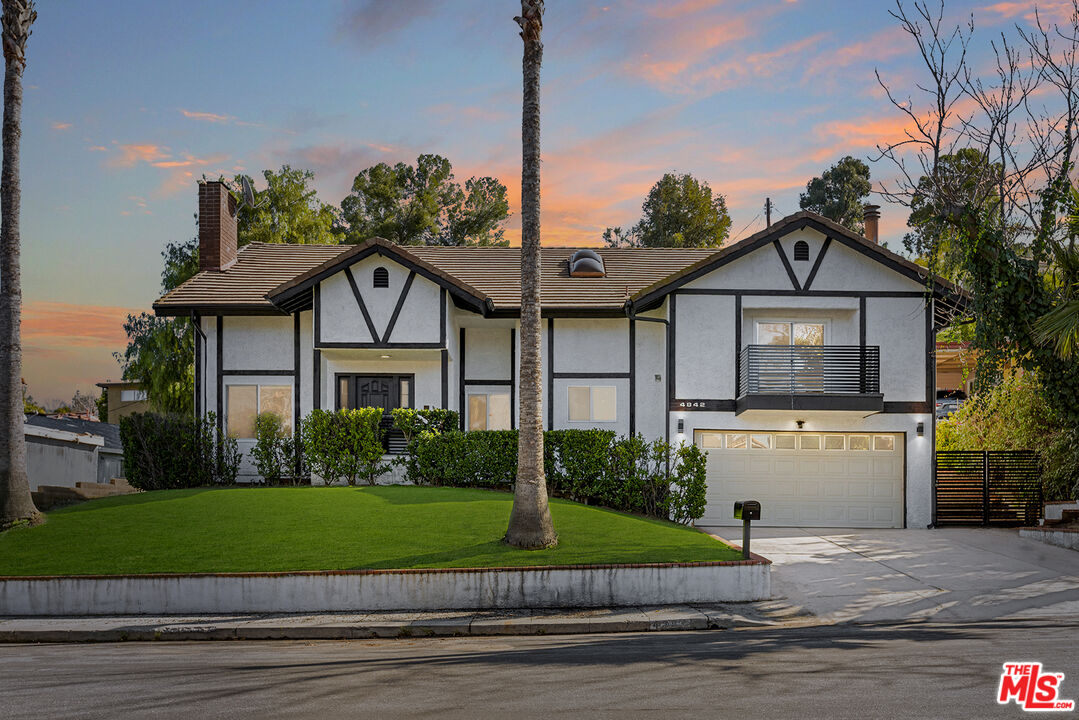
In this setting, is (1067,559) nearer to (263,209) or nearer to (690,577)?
(690,577)

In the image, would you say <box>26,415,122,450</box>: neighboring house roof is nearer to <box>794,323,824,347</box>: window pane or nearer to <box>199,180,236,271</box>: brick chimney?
<box>199,180,236,271</box>: brick chimney

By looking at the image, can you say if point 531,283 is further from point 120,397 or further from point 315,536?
point 120,397

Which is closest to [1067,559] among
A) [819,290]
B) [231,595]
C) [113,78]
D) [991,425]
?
[991,425]

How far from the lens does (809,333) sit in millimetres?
22484

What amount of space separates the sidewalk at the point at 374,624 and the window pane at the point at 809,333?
1194 cm

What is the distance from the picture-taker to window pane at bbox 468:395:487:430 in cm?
2344

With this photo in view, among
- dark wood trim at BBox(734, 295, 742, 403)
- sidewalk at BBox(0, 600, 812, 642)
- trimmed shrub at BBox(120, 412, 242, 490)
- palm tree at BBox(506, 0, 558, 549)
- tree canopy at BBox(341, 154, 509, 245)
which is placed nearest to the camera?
sidewalk at BBox(0, 600, 812, 642)

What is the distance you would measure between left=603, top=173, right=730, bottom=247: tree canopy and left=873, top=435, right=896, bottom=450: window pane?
93.0ft

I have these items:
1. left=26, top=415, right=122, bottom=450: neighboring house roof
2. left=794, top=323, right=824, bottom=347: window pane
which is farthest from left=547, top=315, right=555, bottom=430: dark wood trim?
left=26, top=415, right=122, bottom=450: neighboring house roof

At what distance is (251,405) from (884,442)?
15.6 meters

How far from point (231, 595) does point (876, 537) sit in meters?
13.2

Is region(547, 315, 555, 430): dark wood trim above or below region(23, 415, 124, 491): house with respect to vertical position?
above

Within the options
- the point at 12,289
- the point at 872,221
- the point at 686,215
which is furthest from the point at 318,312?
the point at 686,215

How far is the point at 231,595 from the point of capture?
38.3 feet
